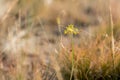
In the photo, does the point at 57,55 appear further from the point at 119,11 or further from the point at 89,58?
the point at 119,11

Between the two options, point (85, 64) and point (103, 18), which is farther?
point (103, 18)

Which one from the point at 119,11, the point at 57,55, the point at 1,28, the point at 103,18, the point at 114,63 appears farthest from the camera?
the point at 119,11

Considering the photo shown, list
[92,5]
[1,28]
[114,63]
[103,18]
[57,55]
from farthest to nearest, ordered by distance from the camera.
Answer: [92,5]
[103,18]
[1,28]
[57,55]
[114,63]

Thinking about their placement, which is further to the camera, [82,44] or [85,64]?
[82,44]

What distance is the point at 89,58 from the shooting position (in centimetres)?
323

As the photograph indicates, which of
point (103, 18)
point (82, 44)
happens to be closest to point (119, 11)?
point (103, 18)

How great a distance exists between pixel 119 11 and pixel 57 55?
490cm

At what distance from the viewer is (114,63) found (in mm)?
3170

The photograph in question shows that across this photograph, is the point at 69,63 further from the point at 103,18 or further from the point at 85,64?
the point at 103,18

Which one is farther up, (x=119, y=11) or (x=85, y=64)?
(x=85, y=64)

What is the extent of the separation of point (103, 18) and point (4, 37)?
171 centimetres

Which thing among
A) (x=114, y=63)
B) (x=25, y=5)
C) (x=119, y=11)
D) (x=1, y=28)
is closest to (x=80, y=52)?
(x=114, y=63)

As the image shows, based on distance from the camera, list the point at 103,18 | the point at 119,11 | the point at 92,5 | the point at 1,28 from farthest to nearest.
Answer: the point at 92,5 < the point at 119,11 < the point at 103,18 < the point at 1,28

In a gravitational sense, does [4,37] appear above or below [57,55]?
below
